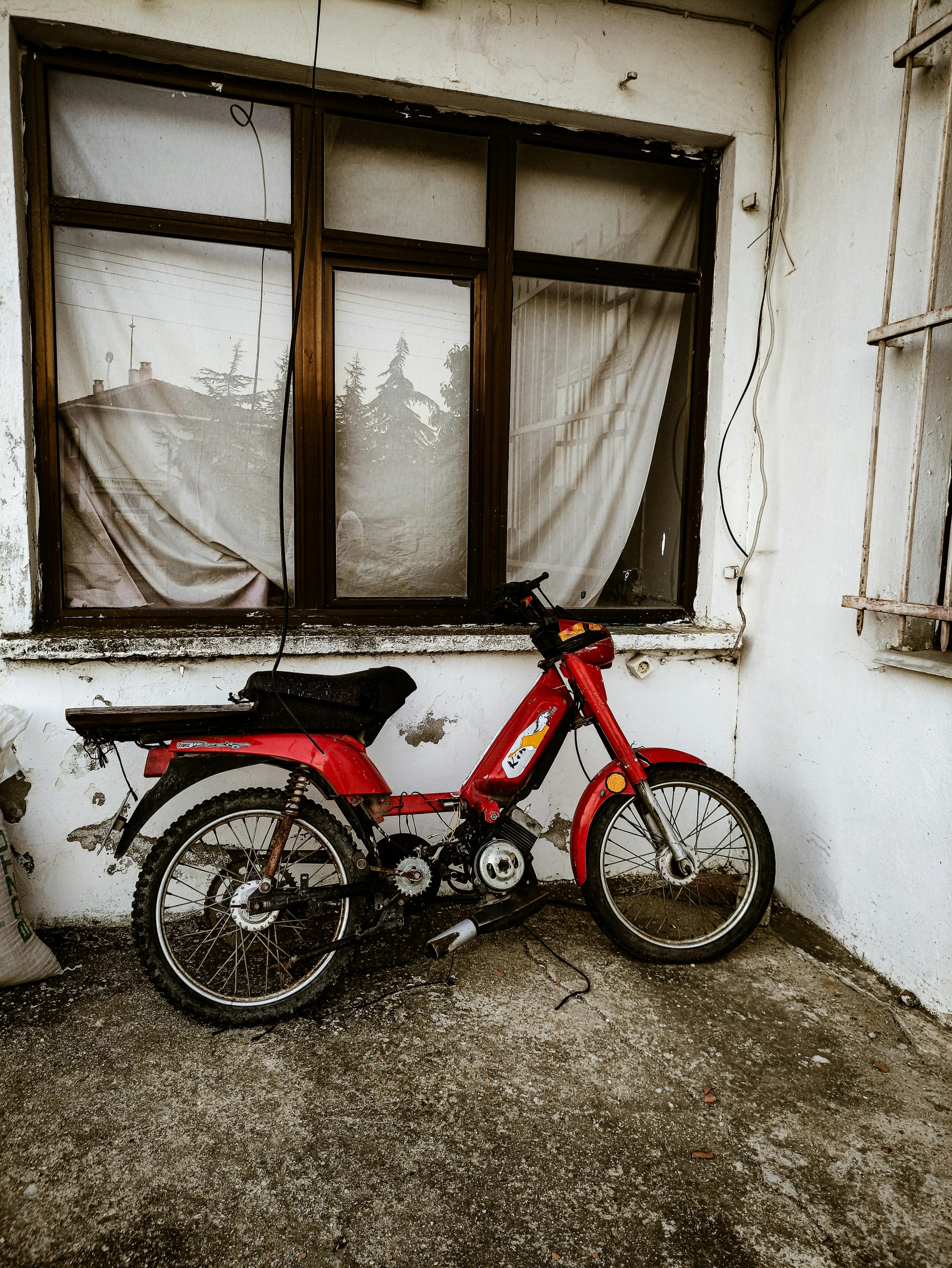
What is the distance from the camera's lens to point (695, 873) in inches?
109

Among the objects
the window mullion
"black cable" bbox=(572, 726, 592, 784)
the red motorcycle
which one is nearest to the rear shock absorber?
the red motorcycle

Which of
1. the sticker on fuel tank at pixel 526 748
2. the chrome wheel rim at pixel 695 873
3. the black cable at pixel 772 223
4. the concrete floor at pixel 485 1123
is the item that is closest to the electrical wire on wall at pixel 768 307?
the black cable at pixel 772 223

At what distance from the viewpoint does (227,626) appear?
10.4 feet

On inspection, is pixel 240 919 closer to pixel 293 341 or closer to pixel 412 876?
pixel 412 876

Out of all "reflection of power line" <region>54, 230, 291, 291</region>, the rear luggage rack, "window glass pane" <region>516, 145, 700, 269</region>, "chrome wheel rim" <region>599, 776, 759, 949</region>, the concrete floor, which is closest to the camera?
the concrete floor

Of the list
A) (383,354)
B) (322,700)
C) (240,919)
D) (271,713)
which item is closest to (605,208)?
(383,354)

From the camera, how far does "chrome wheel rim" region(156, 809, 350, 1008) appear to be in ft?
8.02

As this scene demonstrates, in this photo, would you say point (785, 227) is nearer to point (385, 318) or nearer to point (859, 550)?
point (859, 550)

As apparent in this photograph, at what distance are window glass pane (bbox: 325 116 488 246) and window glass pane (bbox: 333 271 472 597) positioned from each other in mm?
222

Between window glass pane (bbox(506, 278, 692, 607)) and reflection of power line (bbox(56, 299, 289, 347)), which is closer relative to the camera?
reflection of power line (bbox(56, 299, 289, 347))

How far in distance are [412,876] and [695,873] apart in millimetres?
1036

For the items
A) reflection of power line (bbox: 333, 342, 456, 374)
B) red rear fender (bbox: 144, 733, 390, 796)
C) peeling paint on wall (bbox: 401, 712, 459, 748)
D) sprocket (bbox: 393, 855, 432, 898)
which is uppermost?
reflection of power line (bbox: 333, 342, 456, 374)

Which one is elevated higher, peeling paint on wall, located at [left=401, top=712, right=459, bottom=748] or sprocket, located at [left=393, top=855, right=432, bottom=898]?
peeling paint on wall, located at [left=401, top=712, right=459, bottom=748]

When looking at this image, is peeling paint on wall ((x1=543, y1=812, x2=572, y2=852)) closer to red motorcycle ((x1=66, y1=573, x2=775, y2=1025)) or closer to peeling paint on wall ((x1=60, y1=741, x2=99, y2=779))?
red motorcycle ((x1=66, y1=573, x2=775, y2=1025))
